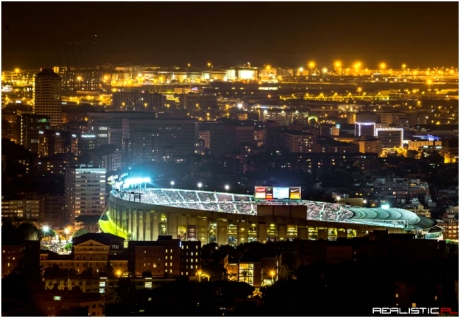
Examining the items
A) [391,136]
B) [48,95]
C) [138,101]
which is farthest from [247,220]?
[138,101]

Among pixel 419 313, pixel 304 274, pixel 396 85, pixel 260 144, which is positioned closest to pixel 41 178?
pixel 260 144

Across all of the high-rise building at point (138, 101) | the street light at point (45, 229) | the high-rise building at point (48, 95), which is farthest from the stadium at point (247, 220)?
the high-rise building at point (138, 101)

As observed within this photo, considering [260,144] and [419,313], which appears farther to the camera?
[260,144]

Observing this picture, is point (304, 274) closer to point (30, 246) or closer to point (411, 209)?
point (30, 246)

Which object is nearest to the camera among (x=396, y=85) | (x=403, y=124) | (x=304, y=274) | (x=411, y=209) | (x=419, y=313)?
(x=419, y=313)

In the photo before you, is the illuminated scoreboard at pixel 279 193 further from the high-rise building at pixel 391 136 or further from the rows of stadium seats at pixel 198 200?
the high-rise building at pixel 391 136

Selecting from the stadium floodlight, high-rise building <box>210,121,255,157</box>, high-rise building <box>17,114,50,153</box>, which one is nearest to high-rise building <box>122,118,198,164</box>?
high-rise building <box>210,121,255,157</box>
